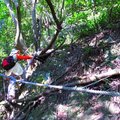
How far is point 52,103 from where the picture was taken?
527cm

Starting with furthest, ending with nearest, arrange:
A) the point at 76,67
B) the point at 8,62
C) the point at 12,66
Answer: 1. the point at 76,67
2. the point at 12,66
3. the point at 8,62

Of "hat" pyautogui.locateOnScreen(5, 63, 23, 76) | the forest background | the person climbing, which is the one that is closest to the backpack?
the person climbing

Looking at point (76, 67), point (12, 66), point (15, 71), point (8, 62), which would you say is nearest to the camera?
point (8, 62)

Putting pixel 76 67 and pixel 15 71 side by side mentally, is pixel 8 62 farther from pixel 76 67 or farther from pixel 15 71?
pixel 76 67

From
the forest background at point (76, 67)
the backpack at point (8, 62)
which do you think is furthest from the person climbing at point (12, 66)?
the forest background at point (76, 67)

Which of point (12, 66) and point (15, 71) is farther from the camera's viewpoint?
point (15, 71)

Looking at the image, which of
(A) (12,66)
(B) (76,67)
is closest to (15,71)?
(A) (12,66)

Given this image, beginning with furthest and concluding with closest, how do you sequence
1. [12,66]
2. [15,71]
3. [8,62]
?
1. [15,71]
2. [12,66]
3. [8,62]

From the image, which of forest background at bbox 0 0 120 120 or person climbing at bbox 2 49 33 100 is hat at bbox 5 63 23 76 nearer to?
person climbing at bbox 2 49 33 100

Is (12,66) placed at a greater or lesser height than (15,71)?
greater

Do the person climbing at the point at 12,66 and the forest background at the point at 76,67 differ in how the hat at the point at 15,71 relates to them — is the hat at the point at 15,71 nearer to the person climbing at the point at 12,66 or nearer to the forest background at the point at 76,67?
the person climbing at the point at 12,66

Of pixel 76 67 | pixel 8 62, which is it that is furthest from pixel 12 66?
A: pixel 76 67

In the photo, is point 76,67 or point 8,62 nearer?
point 8,62

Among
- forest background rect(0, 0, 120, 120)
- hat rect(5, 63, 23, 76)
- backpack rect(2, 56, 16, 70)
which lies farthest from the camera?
hat rect(5, 63, 23, 76)
